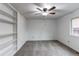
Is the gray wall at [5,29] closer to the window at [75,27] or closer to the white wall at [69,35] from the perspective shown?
the white wall at [69,35]

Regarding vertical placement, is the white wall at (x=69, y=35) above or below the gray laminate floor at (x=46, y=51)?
above

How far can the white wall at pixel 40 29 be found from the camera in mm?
9102

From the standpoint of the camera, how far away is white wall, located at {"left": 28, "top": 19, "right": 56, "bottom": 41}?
358 inches

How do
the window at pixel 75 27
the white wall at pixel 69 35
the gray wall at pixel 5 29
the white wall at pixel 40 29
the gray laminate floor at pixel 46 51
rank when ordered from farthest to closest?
the white wall at pixel 40 29
the window at pixel 75 27
the white wall at pixel 69 35
the gray laminate floor at pixel 46 51
the gray wall at pixel 5 29

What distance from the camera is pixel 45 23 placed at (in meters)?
9.18

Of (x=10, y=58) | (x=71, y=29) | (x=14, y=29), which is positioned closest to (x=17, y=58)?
(x=10, y=58)

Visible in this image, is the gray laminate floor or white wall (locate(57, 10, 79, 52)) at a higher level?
white wall (locate(57, 10, 79, 52))

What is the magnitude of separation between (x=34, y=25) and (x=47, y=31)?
1463 millimetres

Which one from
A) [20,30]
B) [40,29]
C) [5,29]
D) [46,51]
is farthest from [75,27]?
[40,29]

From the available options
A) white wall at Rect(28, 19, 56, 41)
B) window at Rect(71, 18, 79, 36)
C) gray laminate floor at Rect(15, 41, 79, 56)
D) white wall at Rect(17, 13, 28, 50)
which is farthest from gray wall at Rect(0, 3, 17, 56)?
white wall at Rect(28, 19, 56, 41)

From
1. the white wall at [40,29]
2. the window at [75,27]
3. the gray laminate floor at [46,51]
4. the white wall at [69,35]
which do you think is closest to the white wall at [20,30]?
the gray laminate floor at [46,51]

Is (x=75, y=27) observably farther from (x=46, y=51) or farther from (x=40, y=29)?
(x=40, y=29)

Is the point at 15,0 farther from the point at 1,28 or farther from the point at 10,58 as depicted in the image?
the point at 1,28

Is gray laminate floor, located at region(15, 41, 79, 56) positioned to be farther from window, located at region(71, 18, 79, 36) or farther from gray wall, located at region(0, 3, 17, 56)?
window, located at region(71, 18, 79, 36)
